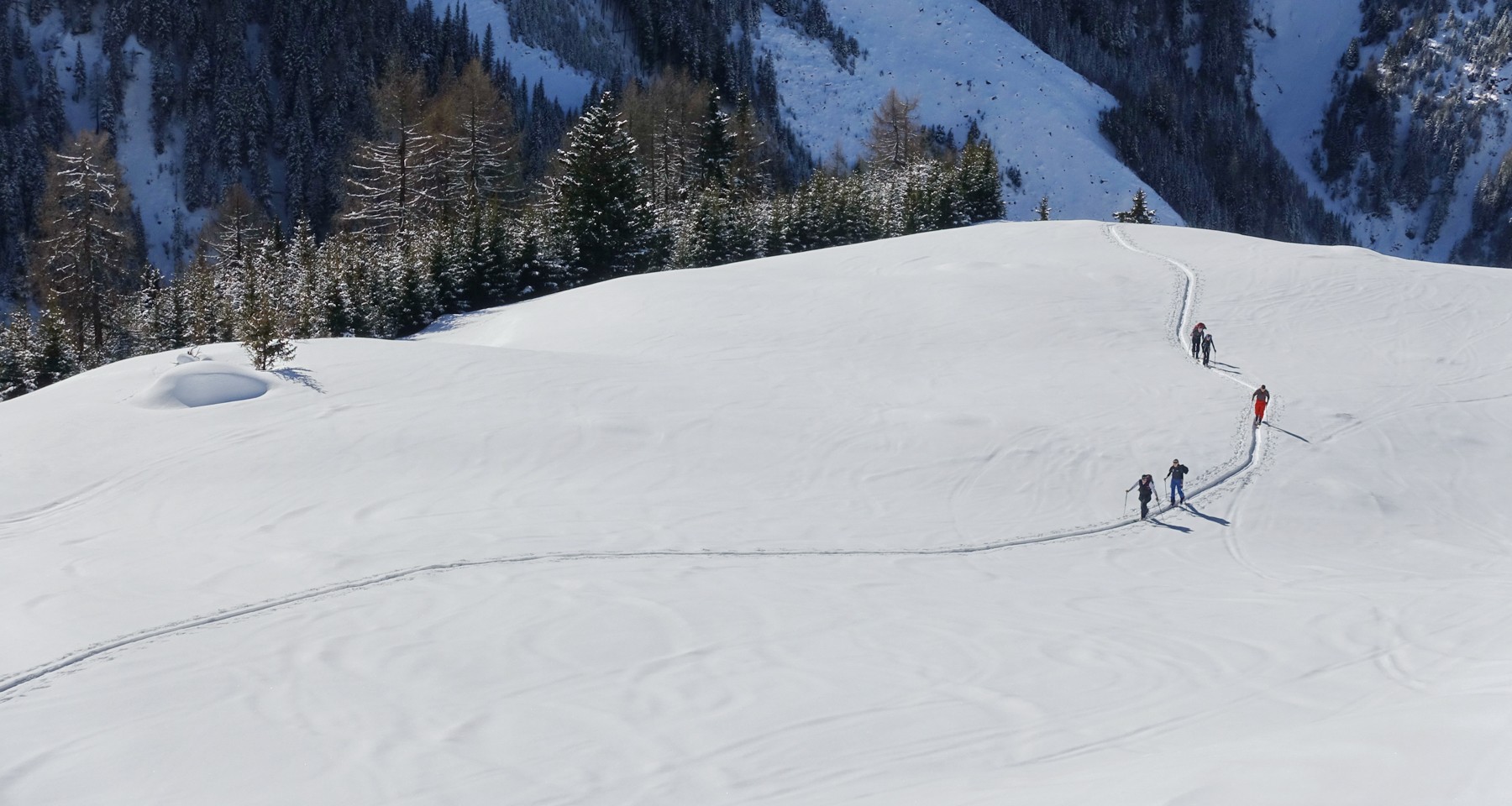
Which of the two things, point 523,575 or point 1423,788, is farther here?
point 523,575

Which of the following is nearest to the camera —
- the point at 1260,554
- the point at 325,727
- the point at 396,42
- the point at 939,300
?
the point at 325,727

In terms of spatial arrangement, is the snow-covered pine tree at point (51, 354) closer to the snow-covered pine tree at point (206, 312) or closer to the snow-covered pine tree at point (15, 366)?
the snow-covered pine tree at point (15, 366)

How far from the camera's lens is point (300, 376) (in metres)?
24.0

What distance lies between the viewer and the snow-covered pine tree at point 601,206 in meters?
45.7

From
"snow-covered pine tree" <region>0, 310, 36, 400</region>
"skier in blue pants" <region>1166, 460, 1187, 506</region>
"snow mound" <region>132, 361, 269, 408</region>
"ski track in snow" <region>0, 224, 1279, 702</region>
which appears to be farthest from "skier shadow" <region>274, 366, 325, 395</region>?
"skier in blue pants" <region>1166, 460, 1187, 506</region>

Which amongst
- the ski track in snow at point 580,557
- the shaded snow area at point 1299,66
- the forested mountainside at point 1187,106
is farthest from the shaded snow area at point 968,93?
the ski track in snow at point 580,557

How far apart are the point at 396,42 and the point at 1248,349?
282 ft

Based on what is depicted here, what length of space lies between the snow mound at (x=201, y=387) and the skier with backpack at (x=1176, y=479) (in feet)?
63.6

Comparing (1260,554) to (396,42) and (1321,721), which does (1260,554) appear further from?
(396,42)

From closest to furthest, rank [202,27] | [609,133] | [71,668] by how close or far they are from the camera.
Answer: [71,668] < [609,133] < [202,27]

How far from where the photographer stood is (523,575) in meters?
14.9

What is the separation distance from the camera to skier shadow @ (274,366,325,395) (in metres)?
23.3

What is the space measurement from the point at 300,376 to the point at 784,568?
13843mm

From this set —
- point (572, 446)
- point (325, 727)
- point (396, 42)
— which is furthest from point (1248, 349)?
point (396, 42)
